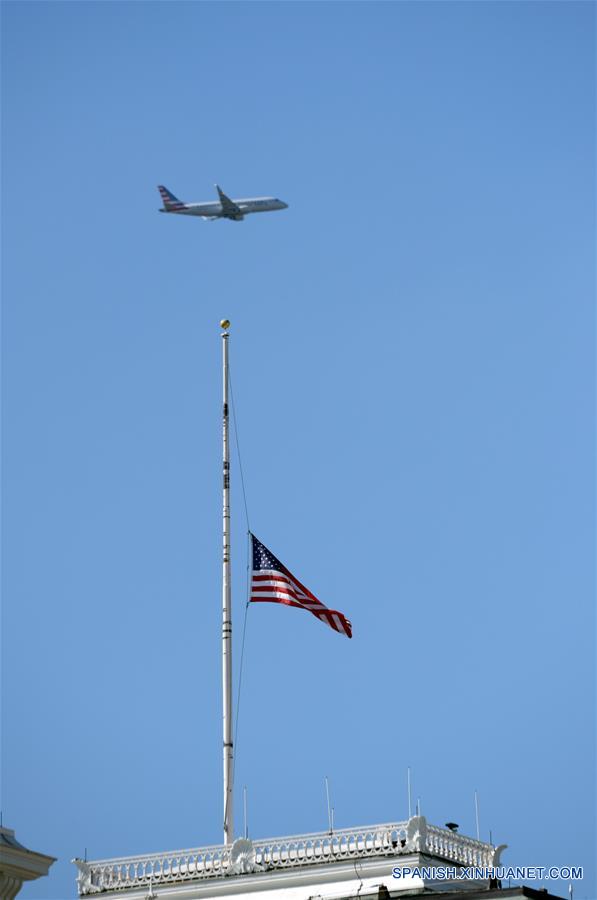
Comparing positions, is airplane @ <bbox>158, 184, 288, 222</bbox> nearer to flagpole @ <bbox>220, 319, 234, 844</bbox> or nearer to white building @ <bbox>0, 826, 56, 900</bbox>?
flagpole @ <bbox>220, 319, 234, 844</bbox>

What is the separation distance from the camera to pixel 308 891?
159 feet

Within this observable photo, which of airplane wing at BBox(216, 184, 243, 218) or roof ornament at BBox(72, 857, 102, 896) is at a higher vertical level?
airplane wing at BBox(216, 184, 243, 218)

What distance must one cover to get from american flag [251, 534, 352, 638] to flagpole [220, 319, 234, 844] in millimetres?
1375

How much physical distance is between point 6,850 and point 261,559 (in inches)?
805

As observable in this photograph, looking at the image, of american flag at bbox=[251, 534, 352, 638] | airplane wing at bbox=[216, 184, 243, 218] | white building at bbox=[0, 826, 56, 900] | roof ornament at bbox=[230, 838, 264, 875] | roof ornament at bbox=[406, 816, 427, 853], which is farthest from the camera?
airplane wing at bbox=[216, 184, 243, 218]

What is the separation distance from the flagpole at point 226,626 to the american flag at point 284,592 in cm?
137

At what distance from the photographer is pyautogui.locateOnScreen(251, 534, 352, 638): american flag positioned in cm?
6147

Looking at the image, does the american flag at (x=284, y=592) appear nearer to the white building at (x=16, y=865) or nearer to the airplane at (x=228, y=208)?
the white building at (x=16, y=865)

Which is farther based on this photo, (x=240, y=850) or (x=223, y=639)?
(x=223, y=639)

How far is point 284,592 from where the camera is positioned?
202ft

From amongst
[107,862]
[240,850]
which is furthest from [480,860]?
[107,862]

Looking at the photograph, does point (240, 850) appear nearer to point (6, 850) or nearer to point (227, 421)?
point (6, 850)

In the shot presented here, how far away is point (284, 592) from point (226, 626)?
2522mm

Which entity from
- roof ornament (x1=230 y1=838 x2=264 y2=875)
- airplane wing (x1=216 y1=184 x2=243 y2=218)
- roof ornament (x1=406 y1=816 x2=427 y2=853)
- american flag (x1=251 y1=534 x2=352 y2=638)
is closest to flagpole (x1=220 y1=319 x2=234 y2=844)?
american flag (x1=251 y1=534 x2=352 y2=638)
